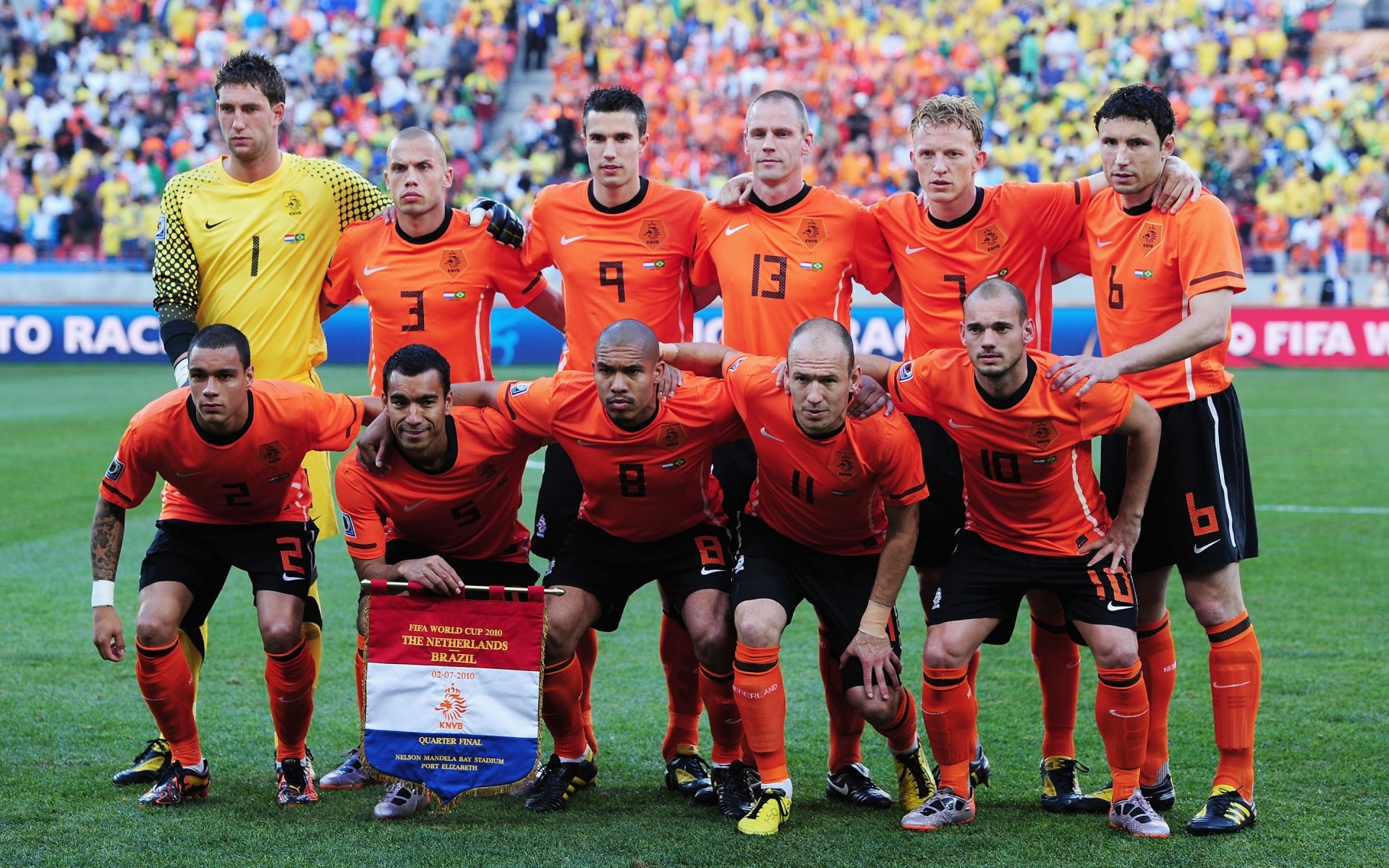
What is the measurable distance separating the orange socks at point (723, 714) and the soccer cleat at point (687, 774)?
119 mm

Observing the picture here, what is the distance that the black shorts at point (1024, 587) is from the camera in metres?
4.88

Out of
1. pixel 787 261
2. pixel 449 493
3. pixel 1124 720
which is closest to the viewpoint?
pixel 1124 720

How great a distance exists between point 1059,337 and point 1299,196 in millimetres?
6467

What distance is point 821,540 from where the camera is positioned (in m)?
5.30

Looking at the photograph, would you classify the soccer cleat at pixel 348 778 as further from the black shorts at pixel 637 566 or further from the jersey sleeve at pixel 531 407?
the jersey sleeve at pixel 531 407

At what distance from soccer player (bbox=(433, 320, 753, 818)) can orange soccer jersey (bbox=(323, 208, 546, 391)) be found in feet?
1.66

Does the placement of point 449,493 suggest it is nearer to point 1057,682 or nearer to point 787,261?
point 787,261

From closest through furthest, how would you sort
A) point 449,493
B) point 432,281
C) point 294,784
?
point 294,784, point 449,493, point 432,281

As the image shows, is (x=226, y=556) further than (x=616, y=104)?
No

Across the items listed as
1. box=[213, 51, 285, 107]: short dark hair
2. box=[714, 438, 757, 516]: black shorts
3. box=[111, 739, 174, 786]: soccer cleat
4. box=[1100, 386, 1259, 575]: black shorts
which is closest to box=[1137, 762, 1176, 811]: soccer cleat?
box=[1100, 386, 1259, 575]: black shorts

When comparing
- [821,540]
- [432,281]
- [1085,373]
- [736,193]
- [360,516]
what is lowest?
[821,540]

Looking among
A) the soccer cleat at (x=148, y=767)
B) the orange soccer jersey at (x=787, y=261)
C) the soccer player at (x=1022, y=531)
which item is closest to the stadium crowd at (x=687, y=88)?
the orange soccer jersey at (x=787, y=261)

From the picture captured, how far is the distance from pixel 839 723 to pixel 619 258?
2.03 metres

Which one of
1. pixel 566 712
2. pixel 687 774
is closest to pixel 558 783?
pixel 566 712
